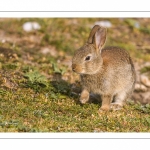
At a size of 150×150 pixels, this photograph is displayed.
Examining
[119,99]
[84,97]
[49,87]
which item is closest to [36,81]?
[49,87]

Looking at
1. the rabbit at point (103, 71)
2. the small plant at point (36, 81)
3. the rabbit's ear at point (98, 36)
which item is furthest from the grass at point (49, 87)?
the rabbit's ear at point (98, 36)

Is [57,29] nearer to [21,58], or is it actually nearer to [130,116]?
[21,58]

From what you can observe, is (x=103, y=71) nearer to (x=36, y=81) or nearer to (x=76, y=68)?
(x=76, y=68)

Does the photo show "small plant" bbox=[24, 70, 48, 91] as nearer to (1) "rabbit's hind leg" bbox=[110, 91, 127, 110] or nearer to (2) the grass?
(2) the grass

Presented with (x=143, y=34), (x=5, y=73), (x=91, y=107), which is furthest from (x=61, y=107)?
(x=143, y=34)

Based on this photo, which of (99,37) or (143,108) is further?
(143,108)

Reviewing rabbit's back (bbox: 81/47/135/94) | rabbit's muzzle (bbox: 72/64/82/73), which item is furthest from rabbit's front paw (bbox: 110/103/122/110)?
rabbit's muzzle (bbox: 72/64/82/73)

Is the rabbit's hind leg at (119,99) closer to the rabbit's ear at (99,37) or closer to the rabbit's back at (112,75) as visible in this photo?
the rabbit's back at (112,75)
